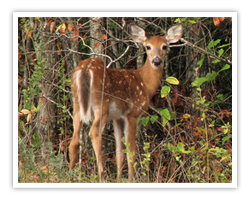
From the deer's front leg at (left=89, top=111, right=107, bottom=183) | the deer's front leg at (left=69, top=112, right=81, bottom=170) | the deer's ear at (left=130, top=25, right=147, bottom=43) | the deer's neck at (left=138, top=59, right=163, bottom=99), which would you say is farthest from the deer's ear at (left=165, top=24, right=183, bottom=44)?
the deer's front leg at (left=69, top=112, right=81, bottom=170)

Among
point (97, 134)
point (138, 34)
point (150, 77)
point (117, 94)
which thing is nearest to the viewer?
point (97, 134)

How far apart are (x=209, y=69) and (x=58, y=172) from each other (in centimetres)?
306

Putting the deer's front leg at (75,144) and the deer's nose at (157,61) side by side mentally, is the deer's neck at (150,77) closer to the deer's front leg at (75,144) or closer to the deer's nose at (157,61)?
the deer's nose at (157,61)

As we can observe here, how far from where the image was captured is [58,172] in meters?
5.14

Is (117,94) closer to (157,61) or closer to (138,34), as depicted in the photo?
(157,61)

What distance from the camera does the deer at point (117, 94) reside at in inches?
208

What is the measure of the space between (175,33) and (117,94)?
3.80ft

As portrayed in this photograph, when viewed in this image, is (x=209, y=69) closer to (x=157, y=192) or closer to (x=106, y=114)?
(x=106, y=114)

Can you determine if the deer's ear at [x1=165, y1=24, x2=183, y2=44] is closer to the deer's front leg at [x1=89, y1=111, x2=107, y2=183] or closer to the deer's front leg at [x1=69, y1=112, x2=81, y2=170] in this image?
the deer's front leg at [x1=89, y1=111, x2=107, y2=183]

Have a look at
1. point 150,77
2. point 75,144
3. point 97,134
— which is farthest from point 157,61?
point 75,144

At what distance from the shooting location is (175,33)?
5.95 metres

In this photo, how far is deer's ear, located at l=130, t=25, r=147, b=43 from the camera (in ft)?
19.4

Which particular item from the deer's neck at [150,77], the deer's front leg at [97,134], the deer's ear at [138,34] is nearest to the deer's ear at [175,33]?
the deer's ear at [138,34]
